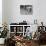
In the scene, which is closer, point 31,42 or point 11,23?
point 31,42

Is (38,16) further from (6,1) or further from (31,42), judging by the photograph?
(31,42)

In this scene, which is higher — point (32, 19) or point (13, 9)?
point (13, 9)

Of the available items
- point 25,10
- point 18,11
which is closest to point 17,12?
point 18,11

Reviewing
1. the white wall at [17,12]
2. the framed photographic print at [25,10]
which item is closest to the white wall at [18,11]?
the white wall at [17,12]

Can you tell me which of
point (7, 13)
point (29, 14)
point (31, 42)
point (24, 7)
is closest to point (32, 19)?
point (29, 14)

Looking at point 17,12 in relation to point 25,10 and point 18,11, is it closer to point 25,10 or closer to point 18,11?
point 18,11

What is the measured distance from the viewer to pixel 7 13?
19.8 feet

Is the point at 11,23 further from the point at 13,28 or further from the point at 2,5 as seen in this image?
the point at 2,5

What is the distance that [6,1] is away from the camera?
6008 mm

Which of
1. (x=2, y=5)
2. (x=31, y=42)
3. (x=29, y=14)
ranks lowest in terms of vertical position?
(x=31, y=42)

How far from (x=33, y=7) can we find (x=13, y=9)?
2.91 ft

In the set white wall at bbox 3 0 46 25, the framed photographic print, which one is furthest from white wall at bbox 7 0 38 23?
the framed photographic print

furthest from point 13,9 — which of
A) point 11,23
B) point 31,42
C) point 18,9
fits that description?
point 31,42

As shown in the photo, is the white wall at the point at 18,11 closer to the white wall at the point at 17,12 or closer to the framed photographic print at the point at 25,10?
the white wall at the point at 17,12
